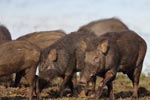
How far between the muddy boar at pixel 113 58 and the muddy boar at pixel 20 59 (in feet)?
4.38

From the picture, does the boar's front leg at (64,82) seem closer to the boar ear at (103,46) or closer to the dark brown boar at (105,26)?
the boar ear at (103,46)

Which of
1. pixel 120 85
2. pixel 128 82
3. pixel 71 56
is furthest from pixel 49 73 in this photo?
pixel 128 82

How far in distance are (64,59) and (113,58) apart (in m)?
2.08

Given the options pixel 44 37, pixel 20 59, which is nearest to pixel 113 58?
pixel 20 59

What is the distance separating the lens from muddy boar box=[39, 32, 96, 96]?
51.6 feet

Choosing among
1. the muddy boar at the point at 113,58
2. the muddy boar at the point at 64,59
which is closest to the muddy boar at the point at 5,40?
the muddy boar at the point at 64,59

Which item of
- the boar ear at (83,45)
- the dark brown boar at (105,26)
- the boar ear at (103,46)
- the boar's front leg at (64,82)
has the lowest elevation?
the boar's front leg at (64,82)

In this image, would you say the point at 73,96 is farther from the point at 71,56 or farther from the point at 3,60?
the point at 3,60

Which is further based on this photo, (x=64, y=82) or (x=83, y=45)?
(x=83, y=45)

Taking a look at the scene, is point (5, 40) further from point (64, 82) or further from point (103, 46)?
point (103, 46)

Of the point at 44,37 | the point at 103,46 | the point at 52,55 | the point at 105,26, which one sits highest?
the point at 103,46

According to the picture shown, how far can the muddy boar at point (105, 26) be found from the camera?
64.5ft

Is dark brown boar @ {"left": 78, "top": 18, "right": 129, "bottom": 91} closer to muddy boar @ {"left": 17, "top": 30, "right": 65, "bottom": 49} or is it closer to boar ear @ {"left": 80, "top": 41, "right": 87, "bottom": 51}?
muddy boar @ {"left": 17, "top": 30, "right": 65, "bottom": 49}

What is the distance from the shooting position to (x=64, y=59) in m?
16.0
